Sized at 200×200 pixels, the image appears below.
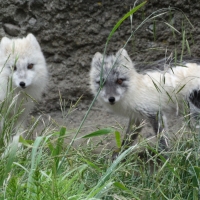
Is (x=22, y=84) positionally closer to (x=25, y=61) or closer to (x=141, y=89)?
(x=25, y=61)

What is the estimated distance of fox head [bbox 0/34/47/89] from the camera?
4.89 metres

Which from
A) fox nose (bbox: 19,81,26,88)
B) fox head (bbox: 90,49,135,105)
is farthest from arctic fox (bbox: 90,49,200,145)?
fox nose (bbox: 19,81,26,88)

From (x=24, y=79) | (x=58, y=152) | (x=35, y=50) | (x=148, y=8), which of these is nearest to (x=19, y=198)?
(x=58, y=152)

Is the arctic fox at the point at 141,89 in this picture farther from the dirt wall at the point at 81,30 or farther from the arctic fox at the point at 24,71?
the dirt wall at the point at 81,30

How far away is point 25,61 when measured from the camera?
500cm

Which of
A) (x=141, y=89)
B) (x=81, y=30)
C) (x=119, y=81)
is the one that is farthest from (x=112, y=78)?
(x=81, y=30)

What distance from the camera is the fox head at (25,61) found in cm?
489

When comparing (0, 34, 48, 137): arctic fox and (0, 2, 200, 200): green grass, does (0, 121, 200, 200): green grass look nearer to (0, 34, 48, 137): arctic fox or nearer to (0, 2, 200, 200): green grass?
(0, 2, 200, 200): green grass

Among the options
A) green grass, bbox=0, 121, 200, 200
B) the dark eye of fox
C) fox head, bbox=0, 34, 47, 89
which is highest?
fox head, bbox=0, 34, 47, 89

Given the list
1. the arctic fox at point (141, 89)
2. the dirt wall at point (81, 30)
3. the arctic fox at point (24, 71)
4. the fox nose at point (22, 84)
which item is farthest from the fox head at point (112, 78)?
the dirt wall at point (81, 30)

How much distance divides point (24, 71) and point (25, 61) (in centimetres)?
13

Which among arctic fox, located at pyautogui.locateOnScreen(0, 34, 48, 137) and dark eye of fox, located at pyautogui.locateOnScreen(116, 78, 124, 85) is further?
dark eye of fox, located at pyautogui.locateOnScreen(116, 78, 124, 85)

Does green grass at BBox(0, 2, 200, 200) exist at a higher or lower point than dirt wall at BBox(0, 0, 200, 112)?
lower

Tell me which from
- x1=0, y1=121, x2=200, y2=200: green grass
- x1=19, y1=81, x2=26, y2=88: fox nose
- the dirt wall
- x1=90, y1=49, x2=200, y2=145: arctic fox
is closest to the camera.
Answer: x1=0, y1=121, x2=200, y2=200: green grass
